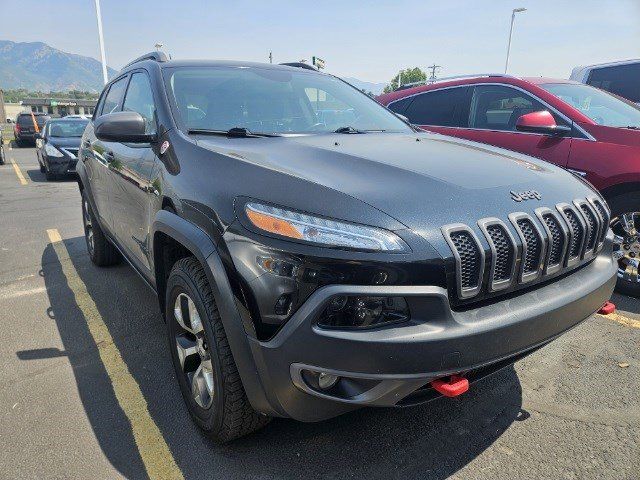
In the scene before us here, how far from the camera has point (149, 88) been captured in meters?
2.81

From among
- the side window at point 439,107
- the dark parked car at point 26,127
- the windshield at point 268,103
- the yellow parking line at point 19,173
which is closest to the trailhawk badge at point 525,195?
the windshield at point 268,103

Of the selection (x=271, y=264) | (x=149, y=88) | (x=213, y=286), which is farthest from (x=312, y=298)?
(x=149, y=88)

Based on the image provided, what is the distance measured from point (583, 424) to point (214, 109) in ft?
8.28

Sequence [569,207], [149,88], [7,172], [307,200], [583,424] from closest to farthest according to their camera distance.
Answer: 1. [307,200]
2. [569,207]
3. [583,424]
4. [149,88]
5. [7,172]

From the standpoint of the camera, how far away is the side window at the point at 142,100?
2.61 meters

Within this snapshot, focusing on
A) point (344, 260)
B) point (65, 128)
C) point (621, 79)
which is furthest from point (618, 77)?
point (65, 128)

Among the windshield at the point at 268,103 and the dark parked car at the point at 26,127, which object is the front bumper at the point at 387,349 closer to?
the windshield at the point at 268,103

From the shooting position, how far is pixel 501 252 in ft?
5.62

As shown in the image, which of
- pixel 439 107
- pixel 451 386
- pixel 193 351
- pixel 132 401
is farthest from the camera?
pixel 439 107

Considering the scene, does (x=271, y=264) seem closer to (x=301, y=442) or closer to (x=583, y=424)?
(x=301, y=442)

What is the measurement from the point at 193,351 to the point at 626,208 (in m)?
3.38

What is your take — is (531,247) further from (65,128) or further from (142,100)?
(65,128)

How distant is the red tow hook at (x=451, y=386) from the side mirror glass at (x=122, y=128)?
1.85 metres

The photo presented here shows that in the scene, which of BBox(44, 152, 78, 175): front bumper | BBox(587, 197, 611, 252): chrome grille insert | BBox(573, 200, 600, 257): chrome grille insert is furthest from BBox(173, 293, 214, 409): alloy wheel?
BBox(44, 152, 78, 175): front bumper
